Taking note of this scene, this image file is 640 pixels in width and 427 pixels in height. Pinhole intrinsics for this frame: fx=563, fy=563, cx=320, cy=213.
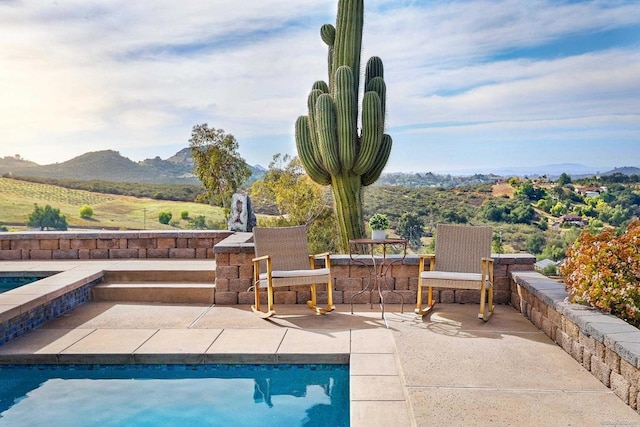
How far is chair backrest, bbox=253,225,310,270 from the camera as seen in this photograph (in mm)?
5383

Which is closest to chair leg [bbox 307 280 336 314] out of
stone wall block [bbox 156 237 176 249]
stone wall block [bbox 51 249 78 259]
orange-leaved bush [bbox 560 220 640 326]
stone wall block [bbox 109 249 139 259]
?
orange-leaved bush [bbox 560 220 640 326]

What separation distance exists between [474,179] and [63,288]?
17643mm

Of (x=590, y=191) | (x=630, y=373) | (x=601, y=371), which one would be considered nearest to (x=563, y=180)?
(x=590, y=191)

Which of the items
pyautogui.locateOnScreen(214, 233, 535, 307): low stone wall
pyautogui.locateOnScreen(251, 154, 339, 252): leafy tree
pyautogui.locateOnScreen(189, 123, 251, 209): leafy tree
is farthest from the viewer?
pyautogui.locateOnScreen(251, 154, 339, 252): leafy tree

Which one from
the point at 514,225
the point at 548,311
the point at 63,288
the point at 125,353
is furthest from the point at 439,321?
the point at 514,225

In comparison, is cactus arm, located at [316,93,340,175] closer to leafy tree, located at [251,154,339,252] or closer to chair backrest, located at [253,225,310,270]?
chair backrest, located at [253,225,310,270]

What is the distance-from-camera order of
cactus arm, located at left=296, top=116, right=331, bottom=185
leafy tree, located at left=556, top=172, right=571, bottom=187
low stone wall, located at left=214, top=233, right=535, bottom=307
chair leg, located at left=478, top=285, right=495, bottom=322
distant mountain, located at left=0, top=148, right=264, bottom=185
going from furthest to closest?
distant mountain, located at left=0, top=148, right=264, bottom=185, leafy tree, located at left=556, top=172, right=571, bottom=187, cactus arm, located at left=296, top=116, right=331, bottom=185, low stone wall, located at left=214, top=233, right=535, bottom=307, chair leg, located at left=478, top=285, right=495, bottom=322

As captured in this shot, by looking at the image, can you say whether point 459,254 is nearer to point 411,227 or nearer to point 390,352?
point 390,352

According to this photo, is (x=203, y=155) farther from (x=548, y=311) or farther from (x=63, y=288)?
(x=548, y=311)

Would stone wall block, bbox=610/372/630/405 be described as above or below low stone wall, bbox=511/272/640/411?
below

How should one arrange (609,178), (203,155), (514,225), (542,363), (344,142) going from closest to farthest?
(542,363), (344,142), (203,155), (514,225), (609,178)

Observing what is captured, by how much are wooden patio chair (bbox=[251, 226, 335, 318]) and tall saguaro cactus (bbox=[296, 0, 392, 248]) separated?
3.13 m

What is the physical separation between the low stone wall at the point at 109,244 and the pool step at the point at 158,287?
1379mm

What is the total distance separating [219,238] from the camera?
25.4 ft
